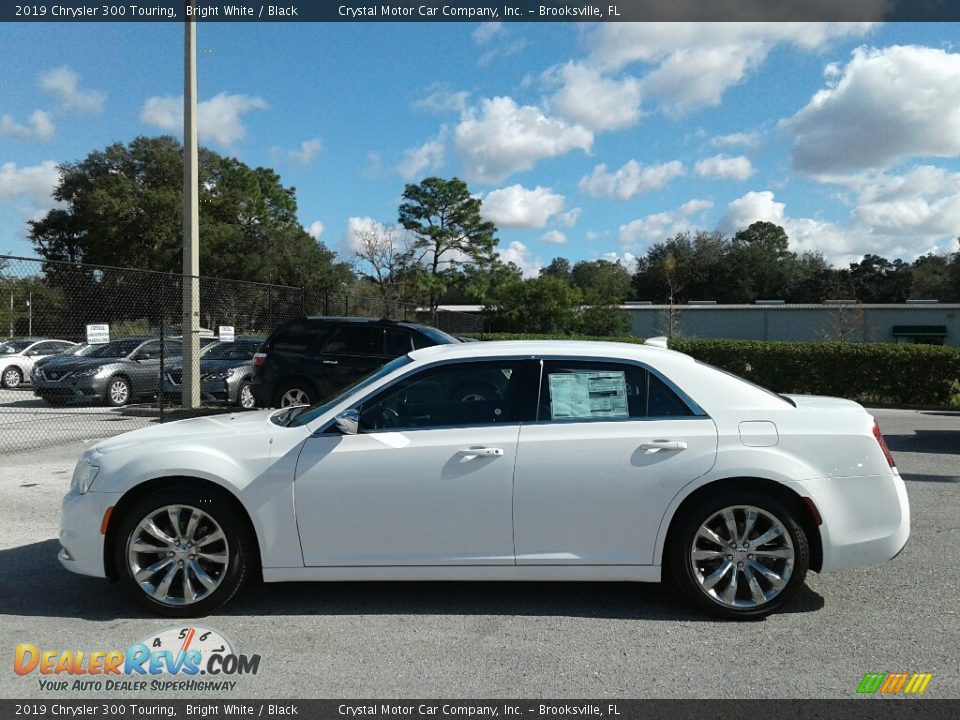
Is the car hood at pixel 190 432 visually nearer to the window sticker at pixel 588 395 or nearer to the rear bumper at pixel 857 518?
the window sticker at pixel 588 395

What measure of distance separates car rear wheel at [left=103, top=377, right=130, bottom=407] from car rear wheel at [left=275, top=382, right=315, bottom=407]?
588 centimetres

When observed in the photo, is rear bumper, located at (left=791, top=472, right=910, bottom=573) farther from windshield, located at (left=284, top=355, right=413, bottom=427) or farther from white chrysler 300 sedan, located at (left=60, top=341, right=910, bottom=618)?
windshield, located at (left=284, top=355, right=413, bottom=427)

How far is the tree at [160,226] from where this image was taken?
51.7 metres

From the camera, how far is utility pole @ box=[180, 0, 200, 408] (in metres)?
13.8

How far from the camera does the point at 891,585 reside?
5.05 m

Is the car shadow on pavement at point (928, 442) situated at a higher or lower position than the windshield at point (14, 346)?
lower

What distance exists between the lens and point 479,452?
441 centimetres

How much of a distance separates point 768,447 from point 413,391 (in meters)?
2.05

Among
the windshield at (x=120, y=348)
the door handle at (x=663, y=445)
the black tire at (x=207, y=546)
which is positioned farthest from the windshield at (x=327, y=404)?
the windshield at (x=120, y=348)

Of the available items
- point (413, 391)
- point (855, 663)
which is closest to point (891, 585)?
point (855, 663)

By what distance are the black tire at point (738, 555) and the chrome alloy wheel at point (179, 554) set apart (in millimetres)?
2573

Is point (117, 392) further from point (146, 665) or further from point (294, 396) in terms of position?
point (146, 665)

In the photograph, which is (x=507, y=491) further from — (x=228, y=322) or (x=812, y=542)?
(x=228, y=322)

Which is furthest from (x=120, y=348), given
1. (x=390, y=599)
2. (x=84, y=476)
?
(x=390, y=599)
